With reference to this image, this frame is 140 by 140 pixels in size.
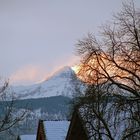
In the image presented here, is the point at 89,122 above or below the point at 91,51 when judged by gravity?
below

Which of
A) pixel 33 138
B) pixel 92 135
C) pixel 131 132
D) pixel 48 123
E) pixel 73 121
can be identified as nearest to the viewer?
pixel 131 132

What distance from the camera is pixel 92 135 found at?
26594 mm

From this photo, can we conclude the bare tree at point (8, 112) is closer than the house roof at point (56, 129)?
Yes

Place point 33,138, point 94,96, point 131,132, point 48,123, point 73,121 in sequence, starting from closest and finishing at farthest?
1. point 131,132
2. point 94,96
3. point 73,121
4. point 48,123
5. point 33,138

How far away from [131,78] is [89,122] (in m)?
3.95

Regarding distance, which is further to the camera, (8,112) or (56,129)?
(56,129)

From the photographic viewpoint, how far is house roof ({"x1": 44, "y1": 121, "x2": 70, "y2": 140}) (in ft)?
131

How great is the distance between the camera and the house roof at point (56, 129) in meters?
40.1

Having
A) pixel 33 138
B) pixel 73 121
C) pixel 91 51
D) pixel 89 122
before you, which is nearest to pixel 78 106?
pixel 89 122

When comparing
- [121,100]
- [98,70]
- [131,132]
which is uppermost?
[98,70]

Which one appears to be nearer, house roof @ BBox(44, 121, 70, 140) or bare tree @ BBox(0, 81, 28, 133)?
bare tree @ BBox(0, 81, 28, 133)

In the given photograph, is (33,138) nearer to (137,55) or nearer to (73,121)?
(73,121)

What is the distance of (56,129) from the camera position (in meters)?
40.9

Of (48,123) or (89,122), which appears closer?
(89,122)
